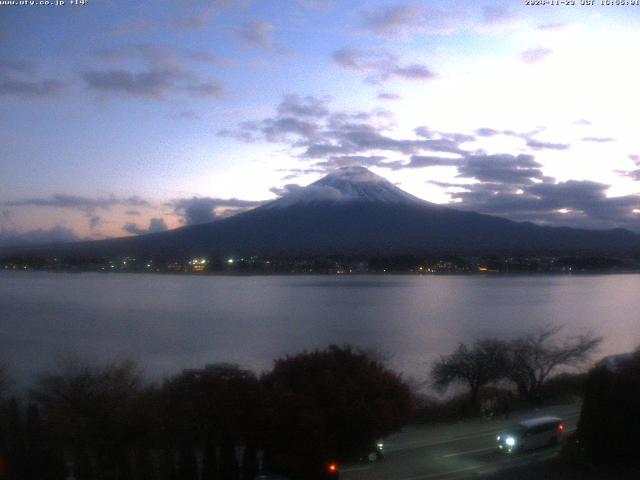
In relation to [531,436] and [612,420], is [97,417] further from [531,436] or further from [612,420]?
[612,420]

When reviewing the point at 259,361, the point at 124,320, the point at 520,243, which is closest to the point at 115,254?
the point at 124,320

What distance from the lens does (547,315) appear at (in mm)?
24297

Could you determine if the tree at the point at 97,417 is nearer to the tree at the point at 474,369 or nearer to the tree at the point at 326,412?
the tree at the point at 326,412

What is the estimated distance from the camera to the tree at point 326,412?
553 cm

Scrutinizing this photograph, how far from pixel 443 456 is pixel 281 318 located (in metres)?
17.9

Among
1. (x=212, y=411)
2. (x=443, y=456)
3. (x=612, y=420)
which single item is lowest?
(x=443, y=456)

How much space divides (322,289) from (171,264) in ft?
39.8

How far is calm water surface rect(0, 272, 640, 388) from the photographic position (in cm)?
1628

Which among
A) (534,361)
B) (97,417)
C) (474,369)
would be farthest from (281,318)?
(97,417)

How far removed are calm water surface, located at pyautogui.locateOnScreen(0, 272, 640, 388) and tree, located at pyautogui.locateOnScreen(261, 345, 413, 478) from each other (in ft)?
23.2

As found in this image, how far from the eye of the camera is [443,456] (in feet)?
20.9

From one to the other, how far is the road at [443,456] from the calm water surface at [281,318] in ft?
16.6

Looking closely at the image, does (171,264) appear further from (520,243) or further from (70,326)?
A: (520,243)

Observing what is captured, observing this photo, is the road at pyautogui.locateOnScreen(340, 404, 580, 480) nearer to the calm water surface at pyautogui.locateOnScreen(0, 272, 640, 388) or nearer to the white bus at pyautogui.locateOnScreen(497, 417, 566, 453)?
the white bus at pyautogui.locateOnScreen(497, 417, 566, 453)
